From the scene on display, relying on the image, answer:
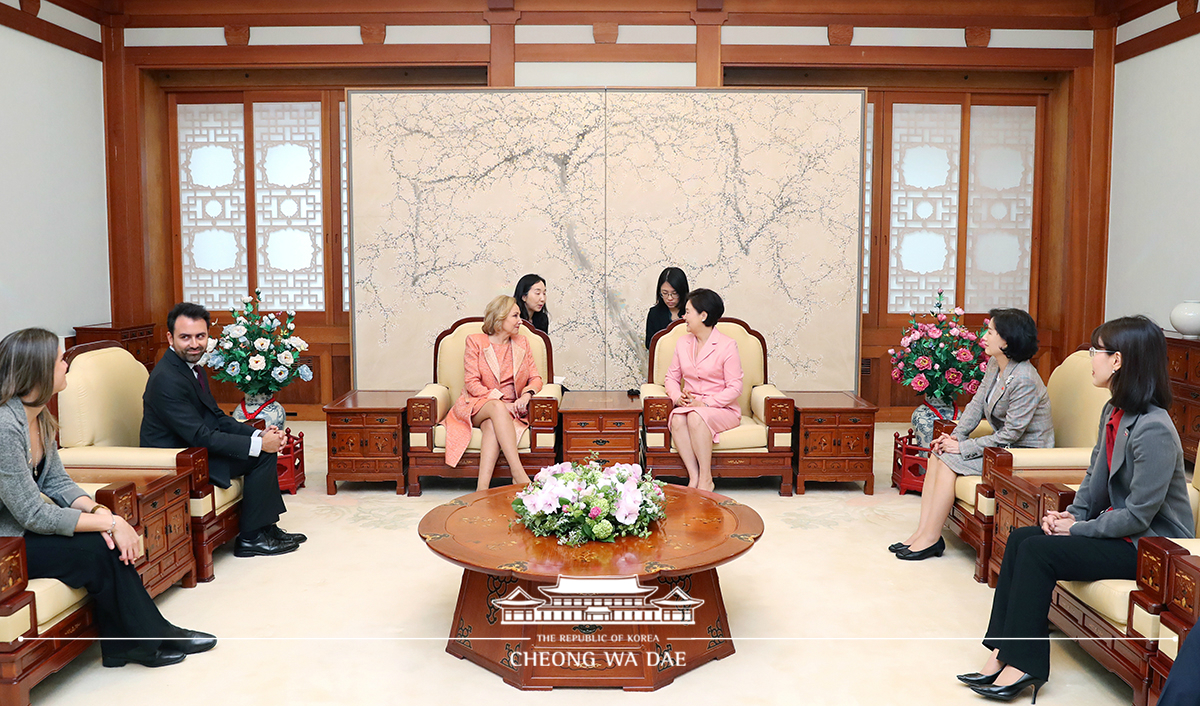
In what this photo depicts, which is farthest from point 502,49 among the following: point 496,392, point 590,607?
point 590,607

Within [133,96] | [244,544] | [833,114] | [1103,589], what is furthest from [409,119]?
[1103,589]

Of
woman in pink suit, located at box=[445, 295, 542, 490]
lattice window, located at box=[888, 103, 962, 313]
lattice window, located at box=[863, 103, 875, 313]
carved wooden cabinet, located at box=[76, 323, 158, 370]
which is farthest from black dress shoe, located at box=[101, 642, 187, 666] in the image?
lattice window, located at box=[888, 103, 962, 313]

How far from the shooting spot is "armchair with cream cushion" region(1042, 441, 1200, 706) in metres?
2.43

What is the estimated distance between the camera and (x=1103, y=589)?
108 inches

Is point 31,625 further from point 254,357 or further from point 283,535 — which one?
point 254,357

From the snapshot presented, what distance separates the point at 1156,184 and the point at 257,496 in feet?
19.9

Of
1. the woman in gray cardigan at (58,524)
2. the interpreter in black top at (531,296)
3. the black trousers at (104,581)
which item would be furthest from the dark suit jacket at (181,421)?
the interpreter in black top at (531,296)

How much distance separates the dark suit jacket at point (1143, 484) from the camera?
269 centimetres

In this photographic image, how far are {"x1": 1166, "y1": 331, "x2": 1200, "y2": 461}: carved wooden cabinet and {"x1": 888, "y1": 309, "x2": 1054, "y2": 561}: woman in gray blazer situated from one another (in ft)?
6.00

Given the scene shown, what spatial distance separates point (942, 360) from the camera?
5008 mm

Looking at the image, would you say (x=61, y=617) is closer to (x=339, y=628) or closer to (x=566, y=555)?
(x=339, y=628)

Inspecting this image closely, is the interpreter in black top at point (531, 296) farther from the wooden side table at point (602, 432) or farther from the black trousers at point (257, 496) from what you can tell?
the black trousers at point (257, 496)

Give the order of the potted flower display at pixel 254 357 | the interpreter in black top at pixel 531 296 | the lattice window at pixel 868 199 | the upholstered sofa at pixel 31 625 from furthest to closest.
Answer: the lattice window at pixel 868 199
the interpreter in black top at pixel 531 296
the potted flower display at pixel 254 357
the upholstered sofa at pixel 31 625

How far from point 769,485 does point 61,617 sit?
3757 mm
